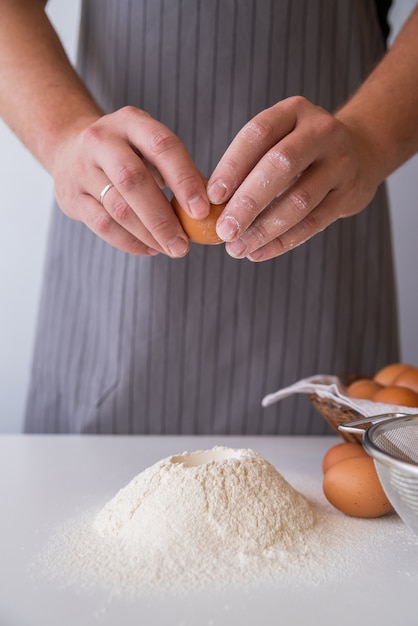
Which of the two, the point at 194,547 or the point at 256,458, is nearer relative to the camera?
the point at 194,547

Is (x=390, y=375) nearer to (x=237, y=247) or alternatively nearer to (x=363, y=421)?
(x=363, y=421)

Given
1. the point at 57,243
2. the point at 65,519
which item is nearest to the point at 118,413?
the point at 57,243

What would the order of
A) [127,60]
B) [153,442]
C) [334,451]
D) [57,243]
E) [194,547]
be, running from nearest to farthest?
[194,547] → [334,451] → [153,442] → [127,60] → [57,243]

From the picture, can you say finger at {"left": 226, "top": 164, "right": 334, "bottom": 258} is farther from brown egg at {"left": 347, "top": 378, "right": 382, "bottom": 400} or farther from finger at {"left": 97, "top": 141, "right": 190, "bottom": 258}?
brown egg at {"left": 347, "top": 378, "right": 382, "bottom": 400}

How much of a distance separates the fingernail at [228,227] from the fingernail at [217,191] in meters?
0.03

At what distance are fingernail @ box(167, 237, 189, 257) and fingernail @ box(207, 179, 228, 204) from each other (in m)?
0.06

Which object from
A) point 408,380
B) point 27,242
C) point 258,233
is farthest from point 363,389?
point 27,242

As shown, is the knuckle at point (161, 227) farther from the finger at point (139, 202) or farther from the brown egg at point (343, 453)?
the brown egg at point (343, 453)

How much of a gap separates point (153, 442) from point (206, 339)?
0.22 m

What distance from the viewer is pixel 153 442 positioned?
116 cm

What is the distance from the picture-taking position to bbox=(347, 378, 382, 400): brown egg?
99 cm

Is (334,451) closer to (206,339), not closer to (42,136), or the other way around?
(206,339)

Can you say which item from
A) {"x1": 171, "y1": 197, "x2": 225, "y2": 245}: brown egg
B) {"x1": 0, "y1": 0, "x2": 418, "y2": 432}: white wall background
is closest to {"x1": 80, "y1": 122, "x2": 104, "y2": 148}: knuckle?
{"x1": 171, "y1": 197, "x2": 225, "y2": 245}: brown egg

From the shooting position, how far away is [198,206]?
77 cm
